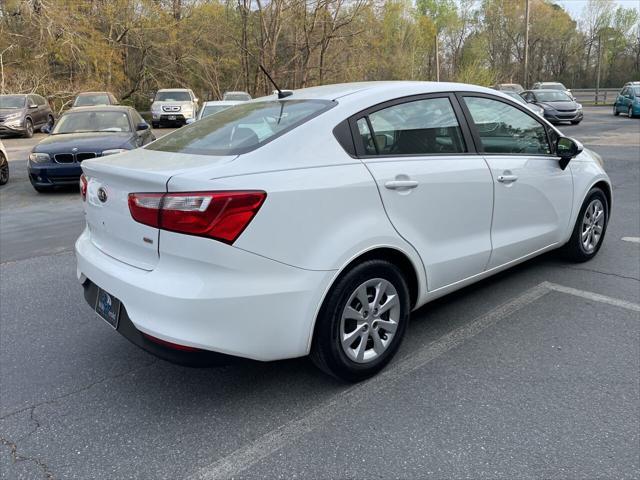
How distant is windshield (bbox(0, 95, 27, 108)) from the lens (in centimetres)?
2011

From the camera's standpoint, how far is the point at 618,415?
8.88 feet

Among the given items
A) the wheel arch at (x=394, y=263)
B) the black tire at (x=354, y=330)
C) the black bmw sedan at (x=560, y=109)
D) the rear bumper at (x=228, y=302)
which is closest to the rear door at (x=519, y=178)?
the wheel arch at (x=394, y=263)

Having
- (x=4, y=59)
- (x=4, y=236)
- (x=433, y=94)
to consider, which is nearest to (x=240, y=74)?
(x=4, y=59)

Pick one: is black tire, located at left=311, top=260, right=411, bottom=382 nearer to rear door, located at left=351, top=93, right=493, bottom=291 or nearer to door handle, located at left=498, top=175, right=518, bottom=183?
rear door, located at left=351, top=93, right=493, bottom=291

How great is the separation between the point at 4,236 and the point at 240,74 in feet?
91.8

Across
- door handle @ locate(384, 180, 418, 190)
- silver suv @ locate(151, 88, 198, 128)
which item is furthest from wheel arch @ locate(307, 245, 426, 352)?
silver suv @ locate(151, 88, 198, 128)

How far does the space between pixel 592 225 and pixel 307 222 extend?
11.4 feet

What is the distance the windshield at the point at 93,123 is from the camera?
9805 millimetres

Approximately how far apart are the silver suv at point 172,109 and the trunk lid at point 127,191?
22.2 m

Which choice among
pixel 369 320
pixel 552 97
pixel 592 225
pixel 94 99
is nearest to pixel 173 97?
pixel 94 99

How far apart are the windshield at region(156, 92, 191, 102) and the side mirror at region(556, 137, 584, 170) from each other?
904 inches

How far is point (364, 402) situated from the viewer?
2871 mm

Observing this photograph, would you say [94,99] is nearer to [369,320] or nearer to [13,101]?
[13,101]

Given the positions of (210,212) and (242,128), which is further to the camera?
(242,128)
